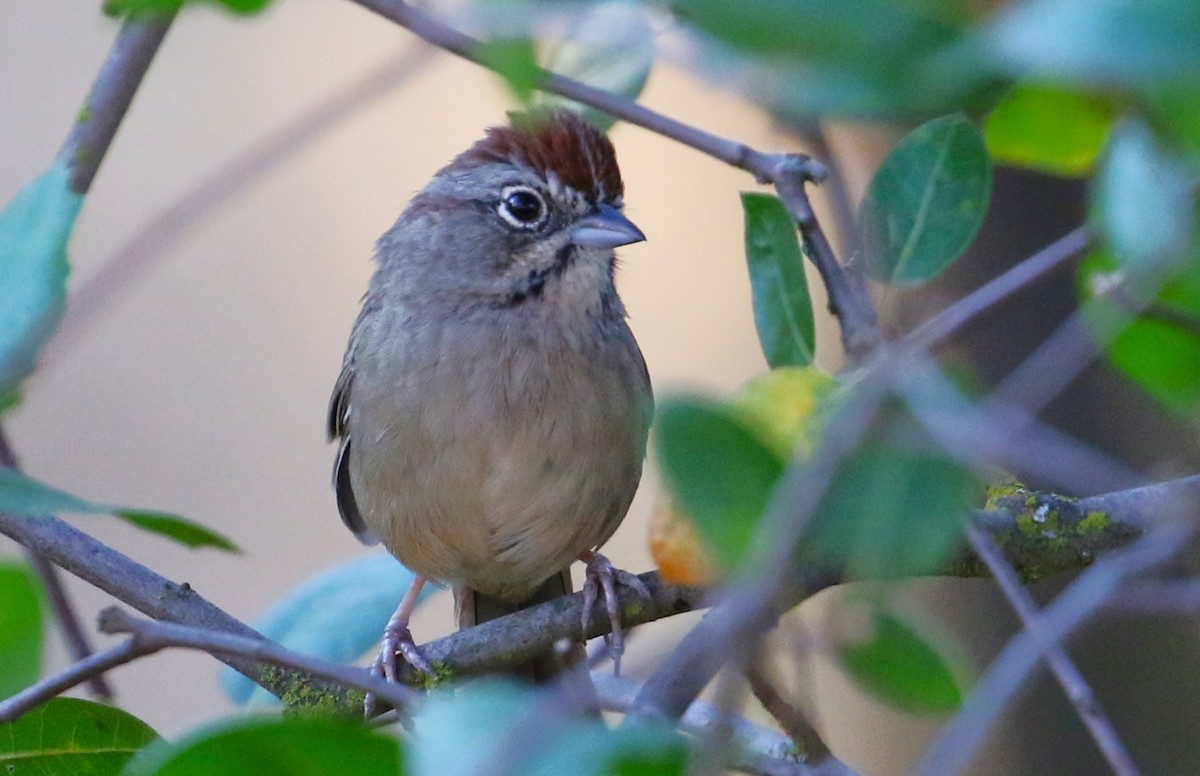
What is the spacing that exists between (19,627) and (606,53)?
800 mm

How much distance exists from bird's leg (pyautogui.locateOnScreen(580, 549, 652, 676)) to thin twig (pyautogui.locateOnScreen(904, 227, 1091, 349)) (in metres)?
1.09

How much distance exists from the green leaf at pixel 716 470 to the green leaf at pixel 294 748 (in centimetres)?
20

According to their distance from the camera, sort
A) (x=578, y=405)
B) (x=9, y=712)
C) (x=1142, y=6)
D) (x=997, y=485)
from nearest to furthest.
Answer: (x=1142, y=6)
(x=9, y=712)
(x=997, y=485)
(x=578, y=405)

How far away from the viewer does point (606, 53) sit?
140cm

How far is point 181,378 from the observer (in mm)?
6043

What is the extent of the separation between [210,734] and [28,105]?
5855 mm

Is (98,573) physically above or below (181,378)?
above

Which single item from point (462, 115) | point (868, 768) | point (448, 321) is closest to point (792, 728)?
point (448, 321)

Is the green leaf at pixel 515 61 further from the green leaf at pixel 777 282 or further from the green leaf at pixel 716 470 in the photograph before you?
the green leaf at pixel 777 282

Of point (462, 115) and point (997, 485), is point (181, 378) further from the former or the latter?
point (997, 485)

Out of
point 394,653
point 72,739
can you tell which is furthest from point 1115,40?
point 394,653

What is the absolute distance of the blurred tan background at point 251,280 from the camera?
17.9 ft

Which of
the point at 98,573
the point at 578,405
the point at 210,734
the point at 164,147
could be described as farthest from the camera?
the point at 164,147

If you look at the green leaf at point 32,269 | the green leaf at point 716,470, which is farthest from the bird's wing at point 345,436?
the green leaf at point 716,470
